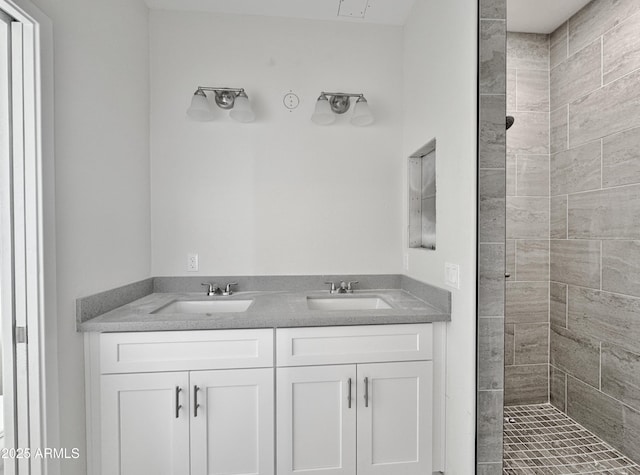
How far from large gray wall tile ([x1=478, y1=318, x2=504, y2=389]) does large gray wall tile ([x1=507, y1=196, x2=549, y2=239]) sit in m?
0.36

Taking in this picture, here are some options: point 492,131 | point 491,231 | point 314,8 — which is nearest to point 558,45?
point 492,131

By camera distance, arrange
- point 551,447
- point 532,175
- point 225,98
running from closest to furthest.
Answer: point 532,175, point 551,447, point 225,98

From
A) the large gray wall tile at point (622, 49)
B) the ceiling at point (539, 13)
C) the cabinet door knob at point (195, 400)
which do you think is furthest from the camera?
the cabinet door knob at point (195, 400)

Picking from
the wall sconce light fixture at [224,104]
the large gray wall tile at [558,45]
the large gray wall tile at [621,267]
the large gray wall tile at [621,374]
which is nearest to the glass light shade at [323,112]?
the wall sconce light fixture at [224,104]

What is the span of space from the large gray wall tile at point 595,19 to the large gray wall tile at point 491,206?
1.60ft

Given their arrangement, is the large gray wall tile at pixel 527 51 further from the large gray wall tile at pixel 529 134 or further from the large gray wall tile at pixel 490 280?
the large gray wall tile at pixel 490 280

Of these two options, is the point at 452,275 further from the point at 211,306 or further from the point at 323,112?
the point at 211,306

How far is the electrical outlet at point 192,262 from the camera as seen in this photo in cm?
212

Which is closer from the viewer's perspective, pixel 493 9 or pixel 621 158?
pixel 621 158

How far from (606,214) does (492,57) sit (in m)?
0.72

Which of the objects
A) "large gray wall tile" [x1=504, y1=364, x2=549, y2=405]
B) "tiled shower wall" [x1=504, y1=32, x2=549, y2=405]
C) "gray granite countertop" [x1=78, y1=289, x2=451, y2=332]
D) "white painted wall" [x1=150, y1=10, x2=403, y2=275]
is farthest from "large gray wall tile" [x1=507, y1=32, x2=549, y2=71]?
"large gray wall tile" [x1=504, y1=364, x2=549, y2=405]

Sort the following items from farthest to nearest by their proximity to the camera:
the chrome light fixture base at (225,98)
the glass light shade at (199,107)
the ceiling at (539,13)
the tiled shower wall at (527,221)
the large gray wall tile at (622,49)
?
the chrome light fixture base at (225,98) → the glass light shade at (199,107) → the tiled shower wall at (527,221) → the ceiling at (539,13) → the large gray wall tile at (622,49)

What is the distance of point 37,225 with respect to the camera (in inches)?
48.4

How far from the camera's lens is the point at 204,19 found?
6.89 ft
